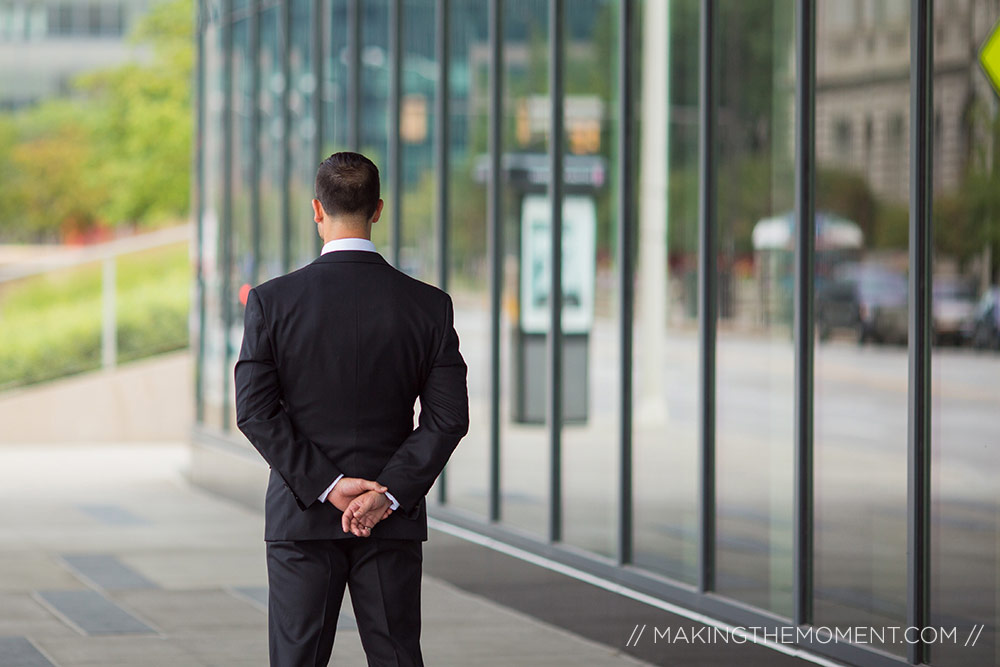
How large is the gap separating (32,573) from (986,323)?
629 cm

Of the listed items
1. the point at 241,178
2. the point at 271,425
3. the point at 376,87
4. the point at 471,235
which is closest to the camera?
the point at 271,425

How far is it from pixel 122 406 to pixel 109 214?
32.0 meters

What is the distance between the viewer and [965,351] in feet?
19.8

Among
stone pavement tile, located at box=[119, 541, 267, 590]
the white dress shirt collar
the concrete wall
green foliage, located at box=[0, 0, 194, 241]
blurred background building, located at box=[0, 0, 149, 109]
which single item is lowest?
stone pavement tile, located at box=[119, 541, 267, 590]

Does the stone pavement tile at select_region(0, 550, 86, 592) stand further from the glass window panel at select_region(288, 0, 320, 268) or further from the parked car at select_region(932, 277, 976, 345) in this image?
the parked car at select_region(932, 277, 976, 345)

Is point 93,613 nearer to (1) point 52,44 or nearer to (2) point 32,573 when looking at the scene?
(2) point 32,573

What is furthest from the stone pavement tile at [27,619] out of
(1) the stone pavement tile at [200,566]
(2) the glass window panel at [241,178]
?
(2) the glass window panel at [241,178]

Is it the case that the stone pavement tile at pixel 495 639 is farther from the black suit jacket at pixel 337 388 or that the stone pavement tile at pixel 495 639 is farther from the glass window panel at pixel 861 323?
the black suit jacket at pixel 337 388

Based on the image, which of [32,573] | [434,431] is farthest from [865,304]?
[32,573]

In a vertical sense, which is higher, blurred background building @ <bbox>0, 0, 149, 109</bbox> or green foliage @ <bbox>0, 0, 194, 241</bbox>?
blurred background building @ <bbox>0, 0, 149, 109</bbox>

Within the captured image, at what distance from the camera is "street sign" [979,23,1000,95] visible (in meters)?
5.82

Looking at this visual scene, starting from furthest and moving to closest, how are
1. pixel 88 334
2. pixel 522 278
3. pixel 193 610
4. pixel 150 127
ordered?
pixel 150 127 < pixel 88 334 < pixel 522 278 < pixel 193 610

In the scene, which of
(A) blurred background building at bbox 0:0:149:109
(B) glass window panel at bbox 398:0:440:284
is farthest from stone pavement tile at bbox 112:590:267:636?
(A) blurred background building at bbox 0:0:149:109

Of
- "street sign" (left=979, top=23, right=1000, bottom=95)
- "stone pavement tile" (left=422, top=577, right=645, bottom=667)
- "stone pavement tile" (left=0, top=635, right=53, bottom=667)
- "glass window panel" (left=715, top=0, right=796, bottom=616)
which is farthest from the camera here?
"stone pavement tile" (left=422, top=577, right=645, bottom=667)
